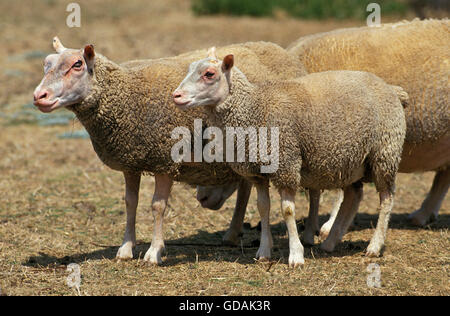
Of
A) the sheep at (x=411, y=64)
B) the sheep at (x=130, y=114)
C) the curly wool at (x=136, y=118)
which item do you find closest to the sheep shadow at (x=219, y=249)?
the sheep at (x=130, y=114)

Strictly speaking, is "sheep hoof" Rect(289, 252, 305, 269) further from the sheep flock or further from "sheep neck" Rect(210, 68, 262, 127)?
"sheep neck" Rect(210, 68, 262, 127)

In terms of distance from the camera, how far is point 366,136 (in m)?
6.05

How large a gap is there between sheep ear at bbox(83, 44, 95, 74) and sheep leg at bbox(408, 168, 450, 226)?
164 inches

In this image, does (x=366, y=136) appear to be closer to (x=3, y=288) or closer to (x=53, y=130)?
(x=3, y=288)

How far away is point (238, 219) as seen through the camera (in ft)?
23.6

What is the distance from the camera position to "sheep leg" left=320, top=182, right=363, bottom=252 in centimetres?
668

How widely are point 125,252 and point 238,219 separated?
4.59ft

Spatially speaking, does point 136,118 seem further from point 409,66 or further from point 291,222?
point 409,66

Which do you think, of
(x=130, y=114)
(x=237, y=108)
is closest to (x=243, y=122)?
(x=237, y=108)

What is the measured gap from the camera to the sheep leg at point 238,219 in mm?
7145

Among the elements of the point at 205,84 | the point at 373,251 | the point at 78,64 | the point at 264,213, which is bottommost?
the point at 373,251

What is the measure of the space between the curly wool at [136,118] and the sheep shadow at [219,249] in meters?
0.81
